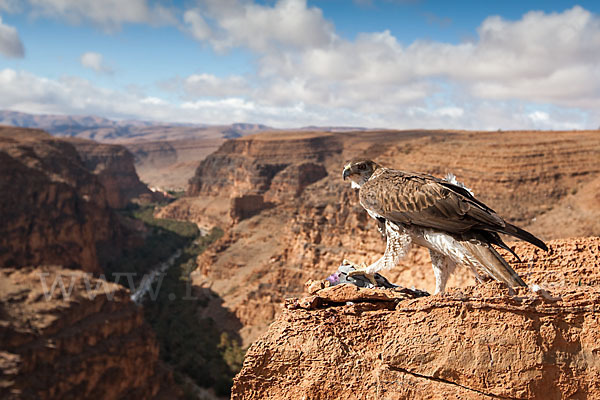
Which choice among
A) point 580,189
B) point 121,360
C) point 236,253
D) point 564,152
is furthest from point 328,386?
point 236,253

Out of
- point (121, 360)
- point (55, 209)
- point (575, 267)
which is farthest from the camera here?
point (55, 209)

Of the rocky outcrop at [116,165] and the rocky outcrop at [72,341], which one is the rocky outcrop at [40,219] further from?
the rocky outcrop at [116,165]

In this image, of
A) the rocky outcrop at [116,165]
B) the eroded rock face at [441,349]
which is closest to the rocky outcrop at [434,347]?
the eroded rock face at [441,349]

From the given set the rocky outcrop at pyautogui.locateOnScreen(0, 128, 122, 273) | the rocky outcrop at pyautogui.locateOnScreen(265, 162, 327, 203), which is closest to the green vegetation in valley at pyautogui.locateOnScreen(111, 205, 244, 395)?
the rocky outcrop at pyautogui.locateOnScreen(0, 128, 122, 273)

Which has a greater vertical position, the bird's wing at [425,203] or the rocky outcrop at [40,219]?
the bird's wing at [425,203]

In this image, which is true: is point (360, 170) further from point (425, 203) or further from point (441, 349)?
point (441, 349)

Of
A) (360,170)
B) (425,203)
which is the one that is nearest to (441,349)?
(425,203)

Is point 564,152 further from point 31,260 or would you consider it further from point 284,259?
point 31,260
